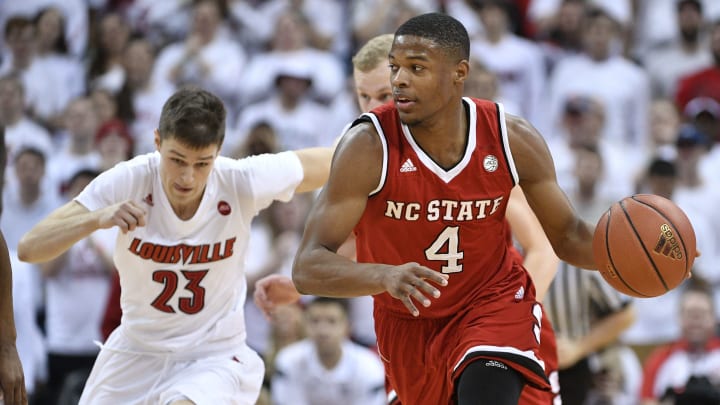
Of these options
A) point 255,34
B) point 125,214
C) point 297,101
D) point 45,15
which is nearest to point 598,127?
point 297,101

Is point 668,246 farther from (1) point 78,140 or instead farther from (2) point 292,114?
(1) point 78,140

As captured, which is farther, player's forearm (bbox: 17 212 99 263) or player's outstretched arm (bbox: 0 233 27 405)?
player's forearm (bbox: 17 212 99 263)

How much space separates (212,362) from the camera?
581cm

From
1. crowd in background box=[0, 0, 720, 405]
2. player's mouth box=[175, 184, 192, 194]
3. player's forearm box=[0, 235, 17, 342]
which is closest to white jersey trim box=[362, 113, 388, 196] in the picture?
player's mouth box=[175, 184, 192, 194]

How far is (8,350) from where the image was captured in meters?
4.65

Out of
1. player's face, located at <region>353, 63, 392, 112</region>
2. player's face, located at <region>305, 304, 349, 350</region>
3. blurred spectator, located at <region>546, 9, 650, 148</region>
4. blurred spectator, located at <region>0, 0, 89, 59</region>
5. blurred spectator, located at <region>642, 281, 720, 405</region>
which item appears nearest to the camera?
player's face, located at <region>353, 63, 392, 112</region>

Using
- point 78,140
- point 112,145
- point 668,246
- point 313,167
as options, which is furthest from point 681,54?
point 668,246

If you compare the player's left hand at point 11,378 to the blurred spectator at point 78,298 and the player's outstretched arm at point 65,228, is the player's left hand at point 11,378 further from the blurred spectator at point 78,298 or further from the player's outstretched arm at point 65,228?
the blurred spectator at point 78,298

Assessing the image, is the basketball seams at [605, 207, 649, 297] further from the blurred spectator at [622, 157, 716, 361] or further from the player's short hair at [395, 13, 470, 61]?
the blurred spectator at [622, 157, 716, 361]

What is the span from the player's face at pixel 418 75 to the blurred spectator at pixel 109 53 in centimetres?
745

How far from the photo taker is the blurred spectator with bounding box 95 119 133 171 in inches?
410

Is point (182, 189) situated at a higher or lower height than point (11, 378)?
higher

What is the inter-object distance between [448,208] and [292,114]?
6.48 m

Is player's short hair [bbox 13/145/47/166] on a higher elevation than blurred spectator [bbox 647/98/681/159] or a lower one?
lower
